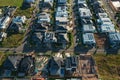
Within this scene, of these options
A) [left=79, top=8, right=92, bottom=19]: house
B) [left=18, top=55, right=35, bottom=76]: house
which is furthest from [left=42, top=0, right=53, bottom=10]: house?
[left=18, top=55, right=35, bottom=76]: house

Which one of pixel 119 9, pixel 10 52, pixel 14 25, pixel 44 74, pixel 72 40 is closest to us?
pixel 44 74

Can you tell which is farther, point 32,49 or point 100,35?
point 100,35

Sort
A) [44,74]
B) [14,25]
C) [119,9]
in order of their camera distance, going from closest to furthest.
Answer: [44,74]
[14,25]
[119,9]

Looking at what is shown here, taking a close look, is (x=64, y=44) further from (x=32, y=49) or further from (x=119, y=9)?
(x=119, y=9)

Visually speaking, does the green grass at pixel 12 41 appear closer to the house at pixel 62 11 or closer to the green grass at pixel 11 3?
the house at pixel 62 11

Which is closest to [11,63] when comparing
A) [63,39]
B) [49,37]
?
[49,37]

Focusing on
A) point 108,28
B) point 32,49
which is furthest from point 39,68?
point 108,28

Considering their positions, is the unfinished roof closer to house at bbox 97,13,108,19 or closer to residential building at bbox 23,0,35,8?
house at bbox 97,13,108,19
